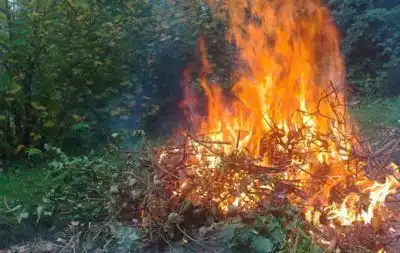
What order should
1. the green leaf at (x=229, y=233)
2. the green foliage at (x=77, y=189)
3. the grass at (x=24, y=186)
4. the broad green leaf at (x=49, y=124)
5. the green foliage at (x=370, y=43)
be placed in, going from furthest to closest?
the green foliage at (x=370, y=43), the broad green leaf at (x=49, y=124), the grass at (x=24, y=186), the green foliage at (x=77, y=189), the green leaf at (x=229, y=233)

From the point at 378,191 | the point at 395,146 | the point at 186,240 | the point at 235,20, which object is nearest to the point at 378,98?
the point at 235,20

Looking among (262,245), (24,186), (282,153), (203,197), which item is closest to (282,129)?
(282,153)

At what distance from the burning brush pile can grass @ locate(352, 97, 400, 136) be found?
6.49 feet

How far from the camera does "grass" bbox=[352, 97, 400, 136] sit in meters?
7.12

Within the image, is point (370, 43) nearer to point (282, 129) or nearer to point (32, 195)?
point (282, 129)

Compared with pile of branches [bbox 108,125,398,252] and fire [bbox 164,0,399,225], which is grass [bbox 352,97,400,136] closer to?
fire [bbox 164,0,399,225]

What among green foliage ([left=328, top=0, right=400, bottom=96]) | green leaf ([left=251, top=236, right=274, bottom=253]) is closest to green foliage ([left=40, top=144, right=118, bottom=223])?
green leaf ([left=251, top=236, right=274, bottom=253])

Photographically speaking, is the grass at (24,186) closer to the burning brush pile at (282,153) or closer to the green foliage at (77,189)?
the green foliage at (77,189)

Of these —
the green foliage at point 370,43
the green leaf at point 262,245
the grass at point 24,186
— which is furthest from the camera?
the green foliage at point 370,43

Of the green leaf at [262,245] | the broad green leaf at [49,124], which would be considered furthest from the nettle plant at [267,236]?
the broad green leaf at [49,124]

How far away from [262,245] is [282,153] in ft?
3.94

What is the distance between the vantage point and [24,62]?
6281mm

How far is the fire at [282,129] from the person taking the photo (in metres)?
3.93

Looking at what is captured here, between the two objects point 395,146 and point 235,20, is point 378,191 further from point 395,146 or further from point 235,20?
point 235,20
